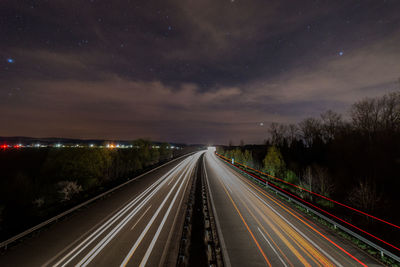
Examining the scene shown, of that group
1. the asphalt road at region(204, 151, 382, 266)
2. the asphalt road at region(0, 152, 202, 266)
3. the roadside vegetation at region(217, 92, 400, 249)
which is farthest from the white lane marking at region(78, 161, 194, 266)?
the roadside vegetation at region(217, 92, 400, 249)

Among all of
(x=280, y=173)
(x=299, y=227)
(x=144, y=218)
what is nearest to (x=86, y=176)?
(x=144, y=218)

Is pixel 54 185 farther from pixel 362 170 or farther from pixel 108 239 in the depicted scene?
pixel 362 170

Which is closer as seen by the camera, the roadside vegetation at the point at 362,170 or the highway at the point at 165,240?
the highway at the point at 165,240

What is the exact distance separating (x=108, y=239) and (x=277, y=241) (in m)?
10.4

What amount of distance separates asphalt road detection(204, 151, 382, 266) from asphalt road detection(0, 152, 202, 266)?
3422mm

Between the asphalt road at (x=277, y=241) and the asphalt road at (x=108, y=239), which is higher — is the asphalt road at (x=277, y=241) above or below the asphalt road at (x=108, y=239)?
above

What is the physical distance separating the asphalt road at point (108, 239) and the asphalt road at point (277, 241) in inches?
135

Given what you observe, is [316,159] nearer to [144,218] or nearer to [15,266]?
[144,218]

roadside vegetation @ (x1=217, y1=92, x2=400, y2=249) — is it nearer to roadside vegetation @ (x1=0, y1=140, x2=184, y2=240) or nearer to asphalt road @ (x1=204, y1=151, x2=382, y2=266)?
asphalt road @ (x1=204, y1=151, x2=382, y2=266)

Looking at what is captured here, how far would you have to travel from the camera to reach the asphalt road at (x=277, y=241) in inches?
339

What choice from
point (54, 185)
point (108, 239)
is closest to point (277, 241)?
point (108, 239)

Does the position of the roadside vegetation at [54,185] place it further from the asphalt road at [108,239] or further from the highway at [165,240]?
the highway at [165,240]

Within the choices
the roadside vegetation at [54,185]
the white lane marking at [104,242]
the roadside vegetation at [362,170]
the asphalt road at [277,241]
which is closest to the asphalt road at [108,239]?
the white lane marking at [104,242]

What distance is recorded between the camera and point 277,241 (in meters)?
10.3
